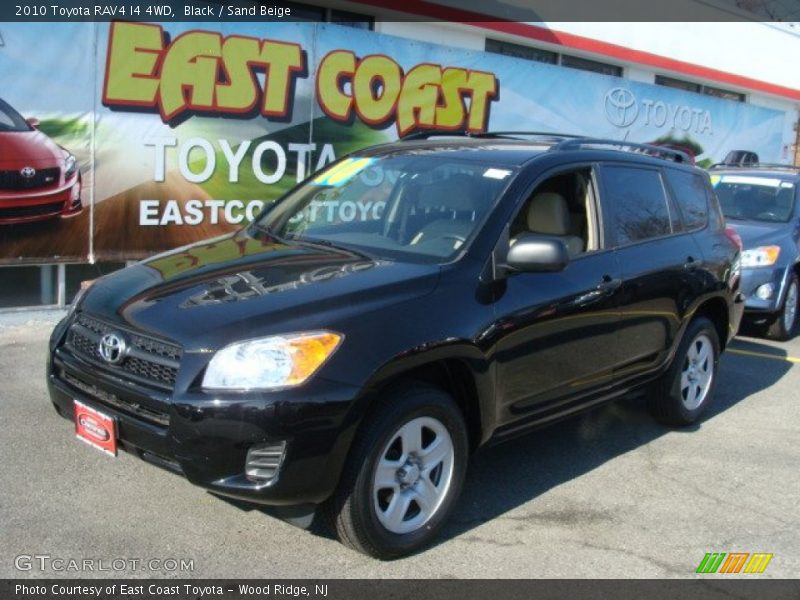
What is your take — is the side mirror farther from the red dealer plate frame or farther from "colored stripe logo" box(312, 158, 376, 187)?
the red dealer plate frame

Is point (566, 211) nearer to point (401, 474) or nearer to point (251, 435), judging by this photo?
point (401, 474)

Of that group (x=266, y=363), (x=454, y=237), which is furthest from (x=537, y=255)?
(x=266, y=363)

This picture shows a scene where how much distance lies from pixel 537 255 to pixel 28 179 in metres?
5.21

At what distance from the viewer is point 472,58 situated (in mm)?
10867

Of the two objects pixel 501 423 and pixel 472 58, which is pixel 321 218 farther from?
pixel 472 58

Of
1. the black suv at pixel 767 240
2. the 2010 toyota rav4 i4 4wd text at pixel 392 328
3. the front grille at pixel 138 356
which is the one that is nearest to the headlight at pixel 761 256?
the black suv at pixel 767 240

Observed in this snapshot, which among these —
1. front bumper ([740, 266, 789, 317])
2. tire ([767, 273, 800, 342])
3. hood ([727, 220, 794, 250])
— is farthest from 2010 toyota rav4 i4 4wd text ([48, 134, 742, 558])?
tire ([767, 273, 800, 342])

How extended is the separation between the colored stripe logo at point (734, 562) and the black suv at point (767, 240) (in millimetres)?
4905

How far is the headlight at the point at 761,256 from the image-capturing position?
8.45 meters

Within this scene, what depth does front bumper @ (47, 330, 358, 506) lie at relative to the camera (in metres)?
3.20

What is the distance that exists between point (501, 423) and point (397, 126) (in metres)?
6.71

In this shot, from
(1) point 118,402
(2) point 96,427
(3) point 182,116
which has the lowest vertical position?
(2) point 96,427

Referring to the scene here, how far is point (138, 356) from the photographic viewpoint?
136 inches

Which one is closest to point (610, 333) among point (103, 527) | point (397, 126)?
point (103, 527)
